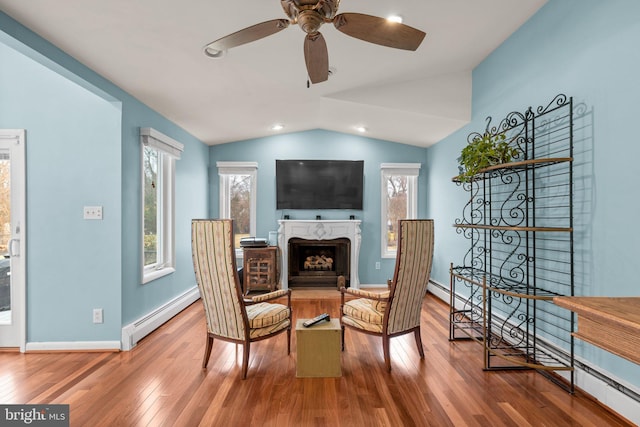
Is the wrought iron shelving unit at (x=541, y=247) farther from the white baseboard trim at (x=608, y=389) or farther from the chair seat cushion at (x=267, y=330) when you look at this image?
the chair seat cushion at (x=267, y=330)

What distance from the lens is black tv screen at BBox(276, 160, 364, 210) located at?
536 cm

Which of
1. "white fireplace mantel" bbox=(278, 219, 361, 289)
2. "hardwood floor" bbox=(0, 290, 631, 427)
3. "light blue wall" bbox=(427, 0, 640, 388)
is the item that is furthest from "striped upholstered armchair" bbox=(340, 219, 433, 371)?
"white fireplace mantel" bbox=(278, 219, 361, 289)

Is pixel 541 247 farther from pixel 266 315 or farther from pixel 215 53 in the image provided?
pixel 215 53

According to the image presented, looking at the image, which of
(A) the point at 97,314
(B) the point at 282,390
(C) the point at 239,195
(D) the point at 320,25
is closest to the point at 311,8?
(D) the point at 320,25

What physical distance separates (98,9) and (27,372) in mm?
2731

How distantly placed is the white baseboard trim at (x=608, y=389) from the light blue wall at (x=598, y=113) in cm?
5

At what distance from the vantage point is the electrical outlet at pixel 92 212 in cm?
285

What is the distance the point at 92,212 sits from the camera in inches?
112

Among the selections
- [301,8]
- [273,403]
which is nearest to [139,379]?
[273,403]

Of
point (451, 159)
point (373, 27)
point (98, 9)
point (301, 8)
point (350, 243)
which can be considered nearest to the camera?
point (301, 8)

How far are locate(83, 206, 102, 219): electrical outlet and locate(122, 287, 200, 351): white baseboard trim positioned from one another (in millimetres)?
1065

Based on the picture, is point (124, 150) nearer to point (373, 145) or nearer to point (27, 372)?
point (27, 372)

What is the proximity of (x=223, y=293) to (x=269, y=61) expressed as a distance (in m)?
2.06

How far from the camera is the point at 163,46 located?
7.82ft
